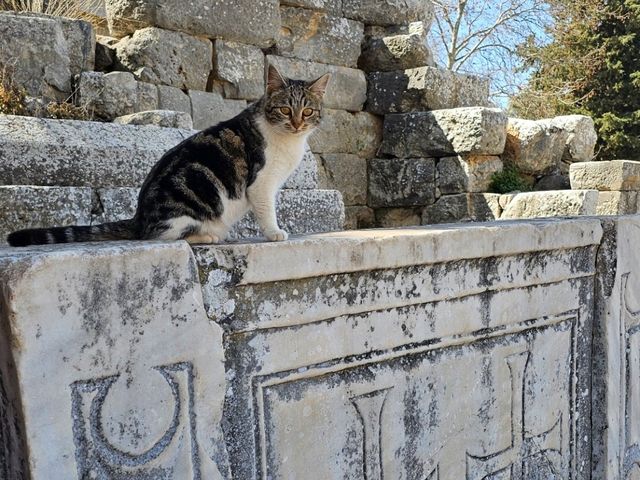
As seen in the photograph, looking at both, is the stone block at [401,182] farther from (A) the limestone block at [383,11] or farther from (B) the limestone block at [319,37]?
(A) the limestone block at [383,11]

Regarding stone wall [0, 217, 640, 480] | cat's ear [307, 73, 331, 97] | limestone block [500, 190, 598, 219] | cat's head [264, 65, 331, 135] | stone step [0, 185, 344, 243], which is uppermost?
cat's ear [307, 73, 331, 97]

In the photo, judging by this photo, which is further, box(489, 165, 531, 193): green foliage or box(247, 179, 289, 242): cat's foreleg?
box(489, 165, 531, 193): green foliage

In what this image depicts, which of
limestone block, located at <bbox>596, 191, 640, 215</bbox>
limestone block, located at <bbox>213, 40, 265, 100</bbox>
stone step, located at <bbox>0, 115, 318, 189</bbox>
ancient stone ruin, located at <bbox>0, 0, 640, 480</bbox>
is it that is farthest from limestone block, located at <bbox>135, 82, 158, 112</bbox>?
limestone block, located at <bbox>596, 191, 640, 215</bbox>

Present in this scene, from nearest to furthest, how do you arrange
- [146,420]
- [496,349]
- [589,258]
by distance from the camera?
[146,420] < [496,349] < [589,258]

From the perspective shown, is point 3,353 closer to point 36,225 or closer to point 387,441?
point 387,441

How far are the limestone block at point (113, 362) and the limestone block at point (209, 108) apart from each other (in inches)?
146

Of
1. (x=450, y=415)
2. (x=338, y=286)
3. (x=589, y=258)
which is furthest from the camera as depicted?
(x=589, y=258)

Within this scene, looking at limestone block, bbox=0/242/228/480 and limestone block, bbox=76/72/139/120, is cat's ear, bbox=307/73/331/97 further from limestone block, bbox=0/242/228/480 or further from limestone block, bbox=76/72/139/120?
limestone block, bbox=76/72/139/120

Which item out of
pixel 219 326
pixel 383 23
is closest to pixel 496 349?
pixel 219 326

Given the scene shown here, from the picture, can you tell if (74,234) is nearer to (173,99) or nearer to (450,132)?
(173,99)

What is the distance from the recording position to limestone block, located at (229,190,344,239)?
3535 mm

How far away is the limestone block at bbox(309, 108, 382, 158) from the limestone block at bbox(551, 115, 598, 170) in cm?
179

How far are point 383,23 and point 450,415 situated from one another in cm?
533

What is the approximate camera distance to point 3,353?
138cm
